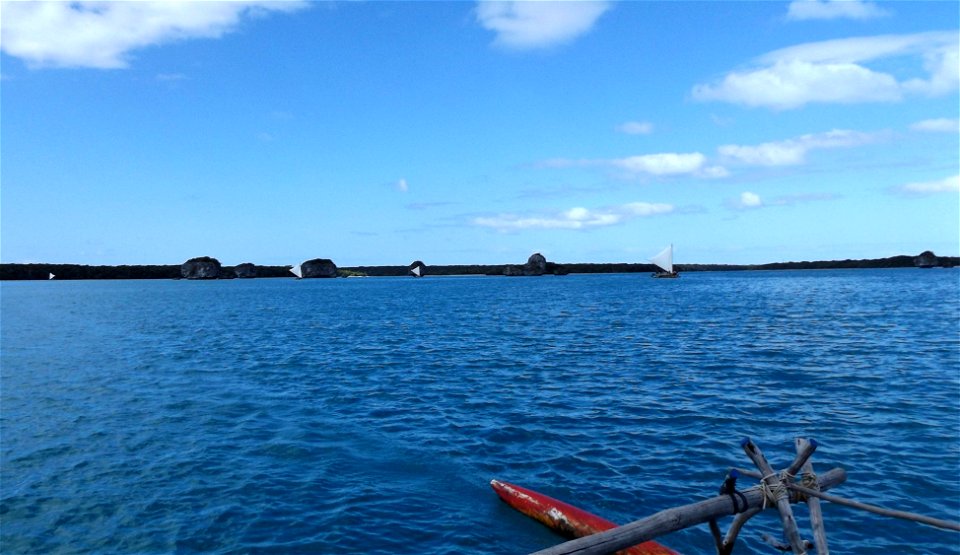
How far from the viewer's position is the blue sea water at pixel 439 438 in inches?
530

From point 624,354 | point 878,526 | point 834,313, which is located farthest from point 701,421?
point 834,313

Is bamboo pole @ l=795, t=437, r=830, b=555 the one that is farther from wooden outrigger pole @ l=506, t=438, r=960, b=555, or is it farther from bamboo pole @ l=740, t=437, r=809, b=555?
bamboo pole @ l=740, t=437, r=809, b=555

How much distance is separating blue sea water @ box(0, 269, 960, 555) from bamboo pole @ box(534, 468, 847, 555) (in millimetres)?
3793

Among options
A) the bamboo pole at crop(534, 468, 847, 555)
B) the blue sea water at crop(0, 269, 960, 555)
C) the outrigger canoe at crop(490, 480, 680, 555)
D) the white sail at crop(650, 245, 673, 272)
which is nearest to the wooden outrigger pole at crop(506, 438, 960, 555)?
the bamboo pole at crop(534, 468, 847, 555)

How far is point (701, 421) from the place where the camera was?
21.3 meters

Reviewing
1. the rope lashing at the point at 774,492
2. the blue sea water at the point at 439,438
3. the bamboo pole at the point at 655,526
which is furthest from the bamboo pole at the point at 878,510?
the blue sea water at the point at 439,438

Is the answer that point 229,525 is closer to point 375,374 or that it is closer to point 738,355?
point 375,374

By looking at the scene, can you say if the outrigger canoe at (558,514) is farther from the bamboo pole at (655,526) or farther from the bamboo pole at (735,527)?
the bamboo pole at (655,526)

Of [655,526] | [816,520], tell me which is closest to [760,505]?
[816,520]

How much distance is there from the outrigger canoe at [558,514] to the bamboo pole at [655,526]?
8.34ft

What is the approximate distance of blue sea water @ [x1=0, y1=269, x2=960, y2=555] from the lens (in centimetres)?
1345

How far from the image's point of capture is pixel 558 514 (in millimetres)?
13156

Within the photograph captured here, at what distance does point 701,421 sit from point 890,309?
2461 inches

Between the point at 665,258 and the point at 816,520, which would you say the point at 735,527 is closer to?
the point at 816,520
